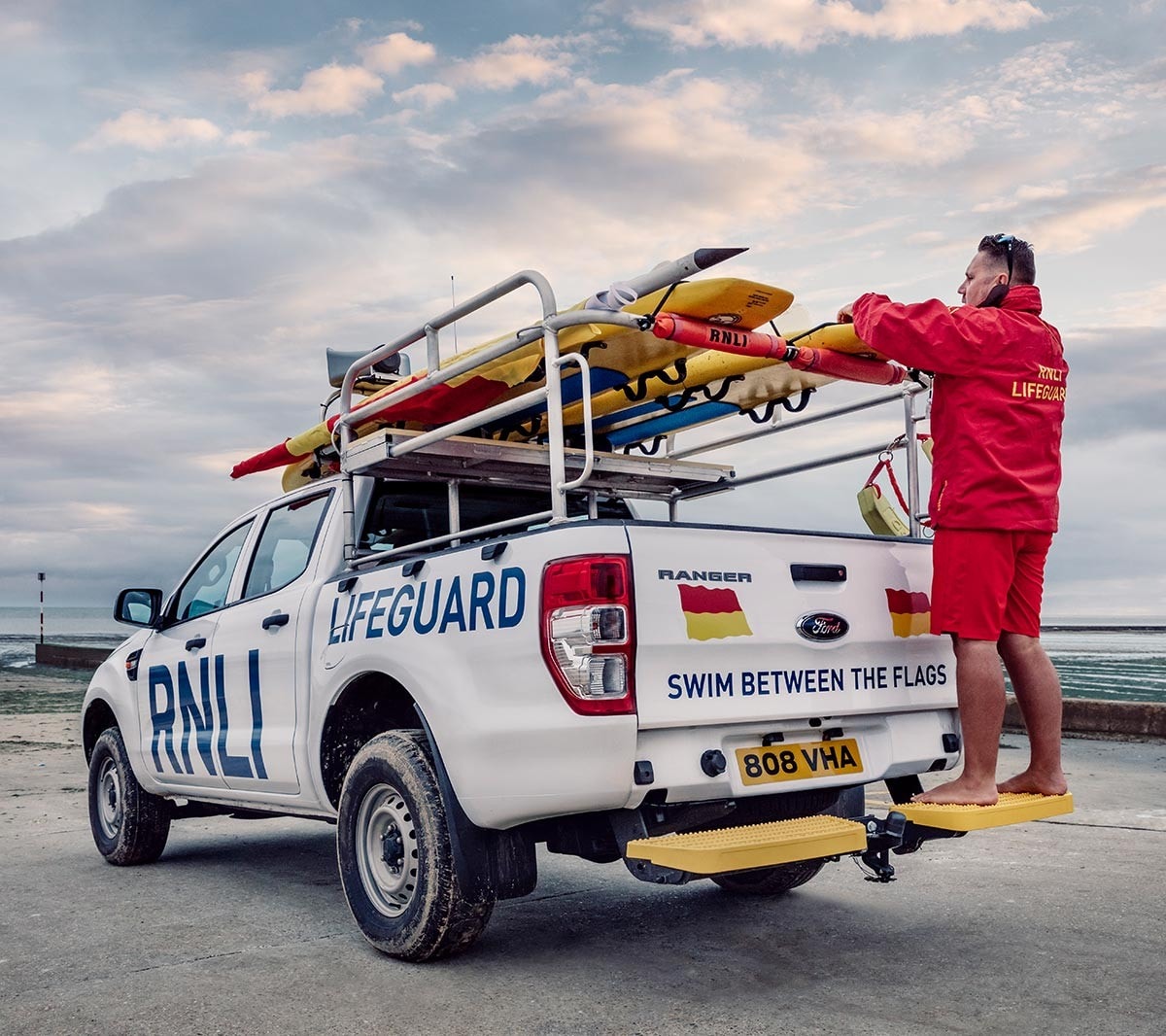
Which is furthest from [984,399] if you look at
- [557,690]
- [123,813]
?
[123,813]

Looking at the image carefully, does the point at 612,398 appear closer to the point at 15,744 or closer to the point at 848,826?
the point at 848,826

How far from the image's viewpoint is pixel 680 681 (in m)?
3.79

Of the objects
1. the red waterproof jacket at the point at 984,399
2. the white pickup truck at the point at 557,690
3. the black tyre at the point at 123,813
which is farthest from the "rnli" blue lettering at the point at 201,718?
the red waterproof jacket at the point at 984,399

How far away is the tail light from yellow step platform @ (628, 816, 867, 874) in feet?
1.38

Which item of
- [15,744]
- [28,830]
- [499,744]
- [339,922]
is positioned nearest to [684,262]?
[499,744]

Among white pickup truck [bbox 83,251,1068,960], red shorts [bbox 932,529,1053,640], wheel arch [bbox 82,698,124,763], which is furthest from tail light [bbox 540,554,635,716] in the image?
wheel arch [bbox 82,698,124,763]

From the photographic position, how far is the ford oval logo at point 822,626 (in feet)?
13.5

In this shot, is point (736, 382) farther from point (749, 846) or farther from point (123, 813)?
point (123, 813)

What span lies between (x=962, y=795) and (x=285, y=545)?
3.13m

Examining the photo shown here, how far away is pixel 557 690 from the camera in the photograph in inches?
146

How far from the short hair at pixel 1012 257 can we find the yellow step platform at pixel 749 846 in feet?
6.74

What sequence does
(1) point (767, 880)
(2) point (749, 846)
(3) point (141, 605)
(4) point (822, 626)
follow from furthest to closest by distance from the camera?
(3) point (141, 605)
(1) point (767, 880)
(4) point (822, 626)
(2) point (749, 846)

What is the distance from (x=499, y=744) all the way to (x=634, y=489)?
2282 millimetres

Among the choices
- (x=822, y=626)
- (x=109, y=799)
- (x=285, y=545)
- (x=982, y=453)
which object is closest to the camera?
(x=822, y=626)
